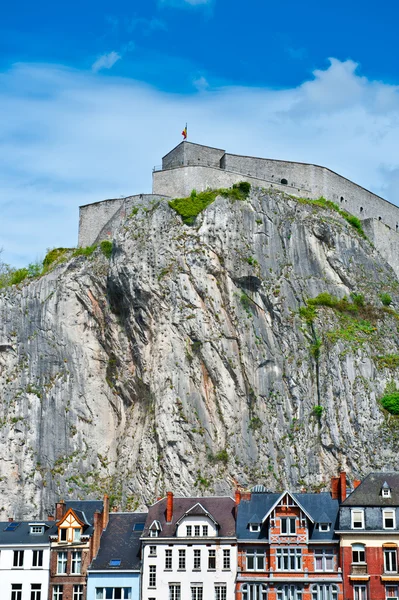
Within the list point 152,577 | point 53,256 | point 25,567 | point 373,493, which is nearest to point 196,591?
point 152,577

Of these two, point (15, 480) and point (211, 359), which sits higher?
point (211, 359)

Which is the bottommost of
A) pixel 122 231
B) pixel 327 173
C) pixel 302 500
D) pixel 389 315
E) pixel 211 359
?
pixel 302 500

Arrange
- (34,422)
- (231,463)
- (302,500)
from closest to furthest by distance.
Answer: (302,500)
(231,463)
(34,422)

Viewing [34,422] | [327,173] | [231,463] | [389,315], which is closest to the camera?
[231,463]

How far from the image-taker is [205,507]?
50.1 metres

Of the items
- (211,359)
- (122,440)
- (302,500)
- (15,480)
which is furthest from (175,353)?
(302,500)

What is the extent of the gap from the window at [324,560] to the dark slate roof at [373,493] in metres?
2.36

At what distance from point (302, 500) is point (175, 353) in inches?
741

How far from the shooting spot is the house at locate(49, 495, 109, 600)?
4875 centimetres

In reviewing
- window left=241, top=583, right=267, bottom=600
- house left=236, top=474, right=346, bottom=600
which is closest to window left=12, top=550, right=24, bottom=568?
house left=236, top=474, right=346, bottom=600

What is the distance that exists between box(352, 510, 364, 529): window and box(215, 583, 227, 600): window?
6.67 m

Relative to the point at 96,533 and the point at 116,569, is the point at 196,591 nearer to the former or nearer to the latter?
the point at 116,569

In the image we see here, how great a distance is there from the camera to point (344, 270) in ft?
238

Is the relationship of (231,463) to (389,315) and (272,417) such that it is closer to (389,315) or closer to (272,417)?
(272,417)
